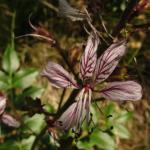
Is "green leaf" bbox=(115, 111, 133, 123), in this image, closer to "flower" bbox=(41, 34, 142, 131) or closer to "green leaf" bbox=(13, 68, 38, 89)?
"green leaf" bbox=(13, 68, 38, 89)

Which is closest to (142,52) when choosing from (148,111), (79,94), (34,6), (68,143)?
(148,111)

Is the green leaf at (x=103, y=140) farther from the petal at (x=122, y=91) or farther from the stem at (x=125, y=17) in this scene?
the stem at (x=125, y=17)

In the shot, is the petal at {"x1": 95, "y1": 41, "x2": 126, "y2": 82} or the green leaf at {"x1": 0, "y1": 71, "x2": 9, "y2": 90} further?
the green leaf at {"x1": 0, "y1": 71, "x2": 9, "y2": 90}

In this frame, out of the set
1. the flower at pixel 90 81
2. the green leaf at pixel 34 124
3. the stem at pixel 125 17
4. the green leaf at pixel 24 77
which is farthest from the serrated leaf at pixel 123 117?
the stem at pixel 125 17

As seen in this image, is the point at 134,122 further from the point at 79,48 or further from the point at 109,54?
the point at 109,54

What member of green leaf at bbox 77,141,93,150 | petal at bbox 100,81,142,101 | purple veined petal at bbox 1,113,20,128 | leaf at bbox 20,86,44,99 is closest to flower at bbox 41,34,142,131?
petal at bbox 100,81,142,101

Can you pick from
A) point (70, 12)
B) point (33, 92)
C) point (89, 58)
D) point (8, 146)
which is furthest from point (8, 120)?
point (70, 12)

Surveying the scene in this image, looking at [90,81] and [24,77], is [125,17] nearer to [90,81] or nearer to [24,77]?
[90,81]

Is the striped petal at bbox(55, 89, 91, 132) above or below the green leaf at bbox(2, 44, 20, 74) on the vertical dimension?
below
